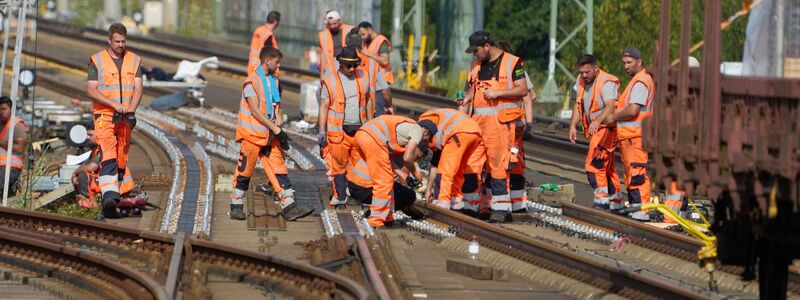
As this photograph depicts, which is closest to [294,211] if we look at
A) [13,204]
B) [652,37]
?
[13,204]

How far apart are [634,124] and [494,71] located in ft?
4.42

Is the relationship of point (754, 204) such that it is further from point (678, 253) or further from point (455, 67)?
point (455, 67)

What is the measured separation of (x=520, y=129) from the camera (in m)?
15.4

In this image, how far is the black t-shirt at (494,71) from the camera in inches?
593

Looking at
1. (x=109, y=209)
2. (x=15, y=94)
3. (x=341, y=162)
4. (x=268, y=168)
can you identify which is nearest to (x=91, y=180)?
(x=109, y=209)

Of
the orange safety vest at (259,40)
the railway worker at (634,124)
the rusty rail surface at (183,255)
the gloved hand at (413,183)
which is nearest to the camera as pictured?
the rusty rail surface at (183,255)

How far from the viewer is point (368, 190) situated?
14914mm

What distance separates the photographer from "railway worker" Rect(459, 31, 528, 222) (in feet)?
48.9

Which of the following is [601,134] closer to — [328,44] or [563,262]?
[563,262]

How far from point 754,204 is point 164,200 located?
361 inches

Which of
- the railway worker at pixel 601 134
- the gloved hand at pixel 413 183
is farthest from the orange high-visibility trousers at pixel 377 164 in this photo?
the gloved hand at pixel 413 183

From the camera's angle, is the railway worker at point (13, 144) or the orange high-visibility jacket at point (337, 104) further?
the railway worker at point (13, 144)

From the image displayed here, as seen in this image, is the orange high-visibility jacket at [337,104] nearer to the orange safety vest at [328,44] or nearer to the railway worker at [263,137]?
the railway worker at [263,137]

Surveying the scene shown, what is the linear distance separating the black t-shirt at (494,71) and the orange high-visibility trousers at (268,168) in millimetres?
1927
